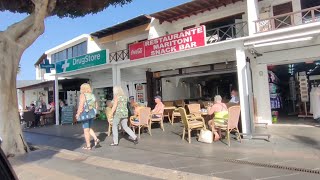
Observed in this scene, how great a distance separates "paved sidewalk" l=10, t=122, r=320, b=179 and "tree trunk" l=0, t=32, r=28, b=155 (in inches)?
52.8

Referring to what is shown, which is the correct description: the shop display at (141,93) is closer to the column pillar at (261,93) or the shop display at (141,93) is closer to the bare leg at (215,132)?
the column pillar at (261,93)

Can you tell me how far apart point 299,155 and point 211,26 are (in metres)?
9.74

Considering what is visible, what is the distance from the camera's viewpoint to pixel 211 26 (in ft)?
51.0

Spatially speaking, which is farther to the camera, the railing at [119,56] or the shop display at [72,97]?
the shop display at [72,97]

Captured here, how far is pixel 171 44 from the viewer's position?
12.8 m

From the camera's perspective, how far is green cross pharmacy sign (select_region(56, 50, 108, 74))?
16672 millimetres

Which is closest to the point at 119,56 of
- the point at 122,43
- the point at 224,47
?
the point at 122,43

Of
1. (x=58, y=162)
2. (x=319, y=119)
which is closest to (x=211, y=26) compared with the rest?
(x=319, y=119)

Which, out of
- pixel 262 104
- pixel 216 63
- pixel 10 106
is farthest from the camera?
pixel 216 63

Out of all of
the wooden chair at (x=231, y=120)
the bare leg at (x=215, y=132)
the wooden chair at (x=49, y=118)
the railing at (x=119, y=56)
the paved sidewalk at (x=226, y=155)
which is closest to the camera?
the paved sidewalk at (x=226, y=155)

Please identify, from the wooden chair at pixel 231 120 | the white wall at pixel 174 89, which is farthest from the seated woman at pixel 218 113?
the white wall at pixel 174 89

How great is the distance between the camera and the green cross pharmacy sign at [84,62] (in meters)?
16.7

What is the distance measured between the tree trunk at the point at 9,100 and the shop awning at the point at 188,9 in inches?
327

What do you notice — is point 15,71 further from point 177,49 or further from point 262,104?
point 262,104
